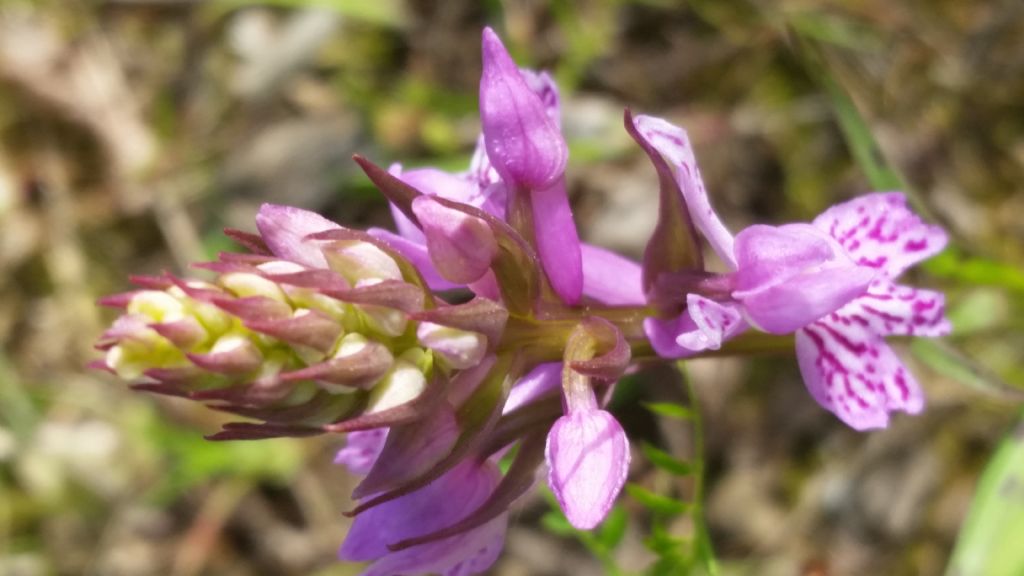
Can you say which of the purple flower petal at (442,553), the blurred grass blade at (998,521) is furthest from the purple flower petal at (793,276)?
the blurred grass blade at (998,521)

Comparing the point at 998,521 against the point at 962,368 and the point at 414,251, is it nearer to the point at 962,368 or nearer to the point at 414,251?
the point at 962,368

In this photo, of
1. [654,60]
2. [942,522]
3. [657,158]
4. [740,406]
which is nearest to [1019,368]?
[942,522]

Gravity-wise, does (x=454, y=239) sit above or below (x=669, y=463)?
above

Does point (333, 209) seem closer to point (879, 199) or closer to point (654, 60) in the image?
point (654, 60)

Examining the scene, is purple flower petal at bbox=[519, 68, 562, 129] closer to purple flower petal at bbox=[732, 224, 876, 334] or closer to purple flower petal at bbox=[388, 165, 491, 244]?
purple flower petal at bbox=[388, 165, 491, 244]

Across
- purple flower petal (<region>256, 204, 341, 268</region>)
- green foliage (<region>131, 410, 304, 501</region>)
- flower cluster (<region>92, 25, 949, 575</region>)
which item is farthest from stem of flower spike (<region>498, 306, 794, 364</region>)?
green foliage (<region>131, 410, 304, 501</region>)

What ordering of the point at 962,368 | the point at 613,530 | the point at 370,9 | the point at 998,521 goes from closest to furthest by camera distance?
1. the point at 613,530
2. the point at 962,368
3. the point at 998,521
4. the point at 370,9

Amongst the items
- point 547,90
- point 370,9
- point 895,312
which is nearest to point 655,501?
point 895,312
